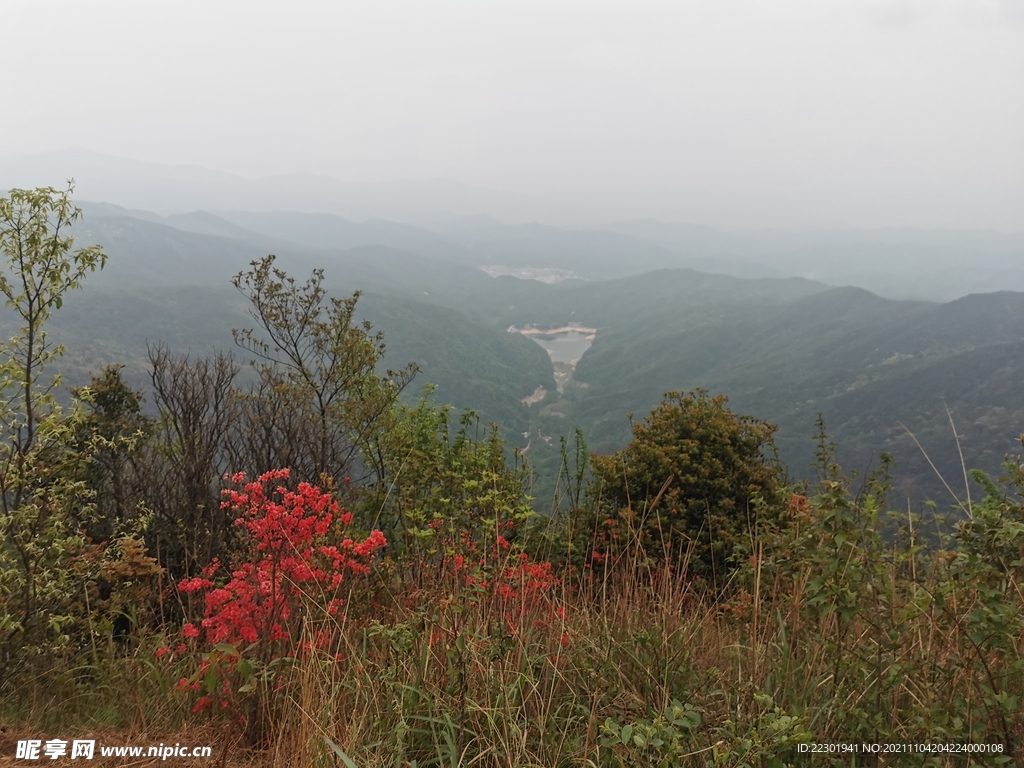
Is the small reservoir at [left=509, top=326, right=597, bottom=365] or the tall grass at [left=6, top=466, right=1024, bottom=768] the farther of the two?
the small reservoir at [left=509, top=326, right=597, bottom=365]

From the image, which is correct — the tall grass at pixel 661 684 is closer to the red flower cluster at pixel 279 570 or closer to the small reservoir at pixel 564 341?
the red flower cluster at pixel 279 570

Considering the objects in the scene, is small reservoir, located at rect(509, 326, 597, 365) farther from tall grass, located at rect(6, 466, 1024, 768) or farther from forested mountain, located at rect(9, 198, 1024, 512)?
tall grass, located at rect(6, 466, 1024, 768)

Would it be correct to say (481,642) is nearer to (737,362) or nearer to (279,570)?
(279,570)

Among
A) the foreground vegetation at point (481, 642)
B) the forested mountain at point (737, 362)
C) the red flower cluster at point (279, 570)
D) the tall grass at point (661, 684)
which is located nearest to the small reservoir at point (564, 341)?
the forested mountain at point (737, 362)

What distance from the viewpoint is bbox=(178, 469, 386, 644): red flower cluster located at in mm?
2932

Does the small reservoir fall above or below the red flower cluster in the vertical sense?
below

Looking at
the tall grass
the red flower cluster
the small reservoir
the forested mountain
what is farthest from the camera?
the small reservoir

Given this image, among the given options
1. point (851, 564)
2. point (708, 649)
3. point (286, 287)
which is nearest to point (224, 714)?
point (708, 649)

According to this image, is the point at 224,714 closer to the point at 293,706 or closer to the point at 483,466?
the point at 293,706

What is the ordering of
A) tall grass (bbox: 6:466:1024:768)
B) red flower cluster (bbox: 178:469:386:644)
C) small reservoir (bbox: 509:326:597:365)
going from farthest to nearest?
small reservoir (bbox: 509:326:597:365) < red flower cluster (bbox: 178:469:386:644) < tall grass (bbox: 6:466:1024:768)

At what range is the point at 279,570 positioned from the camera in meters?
3.14

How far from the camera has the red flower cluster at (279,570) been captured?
115 inches

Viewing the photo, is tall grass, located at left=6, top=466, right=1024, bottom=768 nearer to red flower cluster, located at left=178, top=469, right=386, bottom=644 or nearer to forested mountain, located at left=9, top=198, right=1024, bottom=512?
red flower cluster, located at left=178, top=469, right=386, bottom=644

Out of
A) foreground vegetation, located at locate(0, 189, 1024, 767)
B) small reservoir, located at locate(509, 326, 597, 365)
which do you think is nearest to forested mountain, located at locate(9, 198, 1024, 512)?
small reservoir, located at locate(509, 326, 597, 365)
